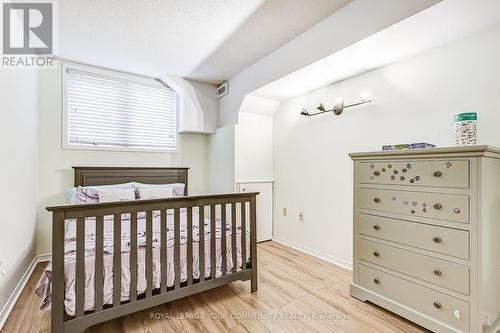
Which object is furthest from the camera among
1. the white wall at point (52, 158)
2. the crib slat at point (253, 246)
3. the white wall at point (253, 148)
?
the white wall at point (253, 148)

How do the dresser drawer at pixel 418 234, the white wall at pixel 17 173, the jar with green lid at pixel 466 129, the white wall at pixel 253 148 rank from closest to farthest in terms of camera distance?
the dresser drawer at pixel 418 234 → the jar with green lid at pixel 466 129 → the white wall at pixel 17 173 → the white wall at pixel 253 148

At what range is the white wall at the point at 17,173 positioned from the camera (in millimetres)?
1732

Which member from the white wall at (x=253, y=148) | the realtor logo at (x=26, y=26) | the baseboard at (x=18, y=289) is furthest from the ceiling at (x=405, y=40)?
the baseboard at (x=18, y=289)

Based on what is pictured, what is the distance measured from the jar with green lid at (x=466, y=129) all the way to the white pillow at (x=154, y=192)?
2747mm

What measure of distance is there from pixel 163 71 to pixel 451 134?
3283 mm

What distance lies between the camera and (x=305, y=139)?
3.13 metres

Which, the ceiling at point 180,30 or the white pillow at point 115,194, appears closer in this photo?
the ceiling at point 180,30

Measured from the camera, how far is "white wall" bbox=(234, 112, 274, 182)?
3383 millimetres

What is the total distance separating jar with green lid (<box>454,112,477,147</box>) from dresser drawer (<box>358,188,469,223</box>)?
40 centimetres

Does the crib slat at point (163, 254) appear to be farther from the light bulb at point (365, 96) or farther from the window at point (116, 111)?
the light bulb at point (365, 96)

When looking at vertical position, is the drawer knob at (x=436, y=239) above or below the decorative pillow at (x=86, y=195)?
below

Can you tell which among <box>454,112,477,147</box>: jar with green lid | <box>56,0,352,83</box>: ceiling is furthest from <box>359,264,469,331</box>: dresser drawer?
<box>56,0,352,83</box>: ceiling

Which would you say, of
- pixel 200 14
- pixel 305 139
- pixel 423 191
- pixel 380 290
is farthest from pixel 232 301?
pixel 200 14

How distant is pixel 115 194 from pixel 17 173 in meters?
0.86
